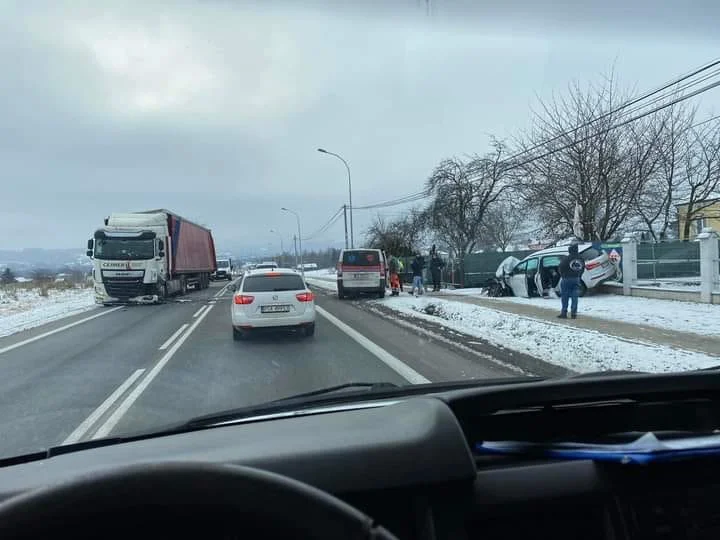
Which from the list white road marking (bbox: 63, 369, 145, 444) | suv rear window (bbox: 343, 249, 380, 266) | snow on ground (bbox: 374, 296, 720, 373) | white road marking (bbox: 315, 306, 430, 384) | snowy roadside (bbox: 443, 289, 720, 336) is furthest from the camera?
suv rear window (bbox: 343, 249, 380, 266)

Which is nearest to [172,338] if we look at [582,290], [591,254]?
[591,254]

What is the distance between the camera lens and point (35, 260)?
50.3 meters

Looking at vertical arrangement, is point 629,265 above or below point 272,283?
above

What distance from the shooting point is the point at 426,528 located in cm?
168

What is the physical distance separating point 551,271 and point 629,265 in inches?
97.3

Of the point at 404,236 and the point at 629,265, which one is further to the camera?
the point at 404,236

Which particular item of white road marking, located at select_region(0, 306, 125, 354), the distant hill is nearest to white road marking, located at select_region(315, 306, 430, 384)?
white road marking, located at select_region(0, 306, 125, 354)

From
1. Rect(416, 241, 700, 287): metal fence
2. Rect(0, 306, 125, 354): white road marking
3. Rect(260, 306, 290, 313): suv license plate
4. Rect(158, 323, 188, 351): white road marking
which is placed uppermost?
Rect(416, 241, 700, 287): metal fence

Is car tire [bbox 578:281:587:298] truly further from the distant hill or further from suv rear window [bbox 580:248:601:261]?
the distant hill

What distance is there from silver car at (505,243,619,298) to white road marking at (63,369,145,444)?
15.4m

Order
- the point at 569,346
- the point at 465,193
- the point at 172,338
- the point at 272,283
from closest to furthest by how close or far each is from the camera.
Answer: the point at 569,346
the point at 272,283
the point at 172,338
the point at 465,193

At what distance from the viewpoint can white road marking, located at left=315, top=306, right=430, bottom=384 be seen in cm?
866

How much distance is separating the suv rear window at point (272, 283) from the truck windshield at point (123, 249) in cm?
1336

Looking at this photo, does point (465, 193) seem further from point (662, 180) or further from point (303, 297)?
point (303, 297)
